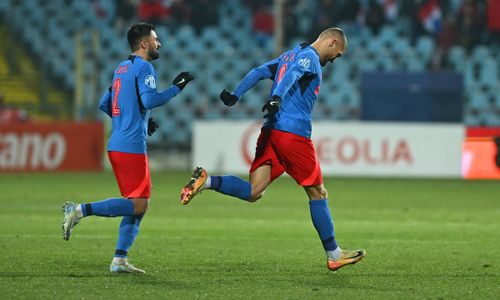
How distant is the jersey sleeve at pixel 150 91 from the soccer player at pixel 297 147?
0.52m

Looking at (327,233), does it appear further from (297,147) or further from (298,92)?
(298,92)

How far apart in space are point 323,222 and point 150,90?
5.81ft

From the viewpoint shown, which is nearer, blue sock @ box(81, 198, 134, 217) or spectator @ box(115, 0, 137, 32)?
blue sock @ box(81, 198, 134, 217)

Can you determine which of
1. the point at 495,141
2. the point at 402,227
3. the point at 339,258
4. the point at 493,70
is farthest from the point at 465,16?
the point at 339,258

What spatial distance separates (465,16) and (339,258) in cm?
1740

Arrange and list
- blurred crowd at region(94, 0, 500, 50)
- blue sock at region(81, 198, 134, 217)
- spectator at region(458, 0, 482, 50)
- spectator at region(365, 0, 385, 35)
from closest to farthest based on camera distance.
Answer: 1. blue sock at region(81, 198, 134, 217)
2. spectator at region(458, 0, 482, 50)
3. blurred crowd at region(94, 0, 500, 50)
4. spectator at region(365, 0, 385, 35)

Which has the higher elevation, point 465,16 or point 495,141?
point 465,16

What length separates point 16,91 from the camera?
23.4 meters

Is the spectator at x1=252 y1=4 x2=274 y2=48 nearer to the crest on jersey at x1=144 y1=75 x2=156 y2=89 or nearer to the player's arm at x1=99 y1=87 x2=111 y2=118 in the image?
the player's arm at x1=99 y1=87 x2=111 y2=118

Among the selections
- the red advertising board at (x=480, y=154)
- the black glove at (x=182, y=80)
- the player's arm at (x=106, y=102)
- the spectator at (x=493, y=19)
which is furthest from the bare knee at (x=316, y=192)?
the spectator at (x=493, y=19)

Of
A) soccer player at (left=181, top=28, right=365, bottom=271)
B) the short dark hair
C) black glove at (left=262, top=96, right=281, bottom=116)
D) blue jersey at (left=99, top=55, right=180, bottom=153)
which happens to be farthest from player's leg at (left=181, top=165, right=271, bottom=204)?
the short dark hair

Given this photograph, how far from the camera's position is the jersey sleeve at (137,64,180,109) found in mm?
8219

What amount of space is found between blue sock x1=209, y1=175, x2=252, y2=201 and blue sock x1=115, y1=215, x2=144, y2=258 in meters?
0.67

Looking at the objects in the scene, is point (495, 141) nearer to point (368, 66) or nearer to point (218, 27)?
point (368, 66)
